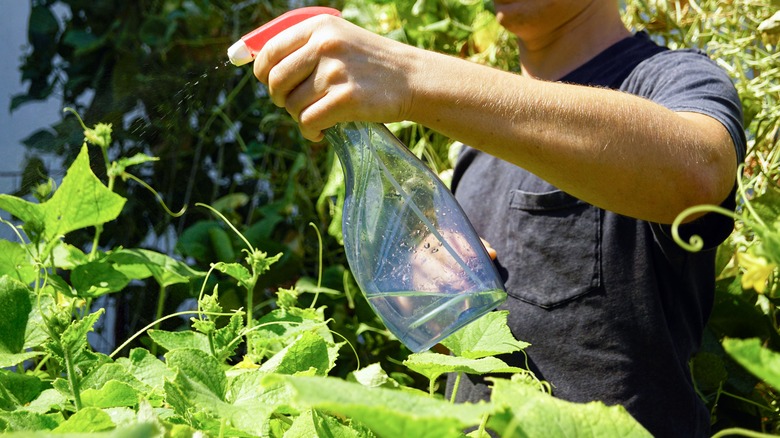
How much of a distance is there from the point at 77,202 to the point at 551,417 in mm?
535

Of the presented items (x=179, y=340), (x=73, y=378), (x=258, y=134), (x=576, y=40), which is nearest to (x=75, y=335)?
(x=73, y=378)

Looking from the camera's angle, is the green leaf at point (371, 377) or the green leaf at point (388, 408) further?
the green leaf at point (371, 377)

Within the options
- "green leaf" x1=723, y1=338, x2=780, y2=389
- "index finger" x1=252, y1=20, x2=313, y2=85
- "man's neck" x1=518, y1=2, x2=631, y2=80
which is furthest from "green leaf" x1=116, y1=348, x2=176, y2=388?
"man's neck" x1=518, y1=2, x2=631, y2=80

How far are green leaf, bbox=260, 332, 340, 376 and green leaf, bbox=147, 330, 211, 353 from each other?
111mm

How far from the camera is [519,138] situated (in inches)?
27.8

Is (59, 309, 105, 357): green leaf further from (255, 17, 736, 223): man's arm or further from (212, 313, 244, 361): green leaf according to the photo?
(255, 17, 736, 223): man's arm

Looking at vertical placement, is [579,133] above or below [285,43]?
below

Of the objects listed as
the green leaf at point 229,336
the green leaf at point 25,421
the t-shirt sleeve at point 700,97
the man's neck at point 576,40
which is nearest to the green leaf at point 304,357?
the green leaf at point 229,336

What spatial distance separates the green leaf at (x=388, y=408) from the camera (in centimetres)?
33

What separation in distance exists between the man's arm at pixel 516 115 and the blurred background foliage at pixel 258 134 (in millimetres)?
294

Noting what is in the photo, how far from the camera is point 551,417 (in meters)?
0.36

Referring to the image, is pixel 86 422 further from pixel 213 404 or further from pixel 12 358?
pixel 12 358

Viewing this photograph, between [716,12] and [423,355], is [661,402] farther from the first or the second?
[716,12]

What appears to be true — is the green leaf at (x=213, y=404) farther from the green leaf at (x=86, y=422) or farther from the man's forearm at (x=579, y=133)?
the man's forearm at (x=579, y=133)
